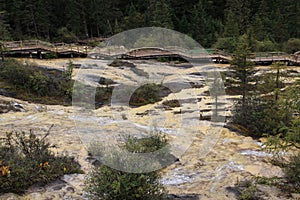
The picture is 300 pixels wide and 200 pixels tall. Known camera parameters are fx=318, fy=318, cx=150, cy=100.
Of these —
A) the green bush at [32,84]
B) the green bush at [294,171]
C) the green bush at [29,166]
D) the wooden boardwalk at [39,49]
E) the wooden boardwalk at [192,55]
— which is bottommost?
the green bush at [294,171]

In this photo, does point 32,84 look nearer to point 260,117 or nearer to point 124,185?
point 260,117

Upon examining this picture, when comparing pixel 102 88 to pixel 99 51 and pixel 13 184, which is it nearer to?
pixel 99 51

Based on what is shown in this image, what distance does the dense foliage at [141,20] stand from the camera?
135 feet

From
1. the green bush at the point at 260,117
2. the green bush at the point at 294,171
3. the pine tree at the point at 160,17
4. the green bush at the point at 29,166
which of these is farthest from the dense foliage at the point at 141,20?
the green bush at the point at 29,166

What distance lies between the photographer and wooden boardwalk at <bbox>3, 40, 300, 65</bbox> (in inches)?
1228

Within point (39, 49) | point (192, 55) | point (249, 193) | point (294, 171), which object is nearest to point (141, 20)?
point (192, 55)

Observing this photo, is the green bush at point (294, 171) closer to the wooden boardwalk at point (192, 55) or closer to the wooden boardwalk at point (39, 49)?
the wooden boardwalk at point (192, 55)

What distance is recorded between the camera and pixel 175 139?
16.0 meters

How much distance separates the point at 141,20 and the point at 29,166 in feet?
117

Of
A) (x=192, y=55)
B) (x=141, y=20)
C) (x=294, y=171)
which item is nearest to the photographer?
(x=294, y=171)

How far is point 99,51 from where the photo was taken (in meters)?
32.8

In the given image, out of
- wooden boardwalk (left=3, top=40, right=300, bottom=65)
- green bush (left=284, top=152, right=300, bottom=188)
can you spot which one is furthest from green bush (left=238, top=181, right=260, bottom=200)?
wooden boardwalk (left=3, top=40, right=300, bottom=65)

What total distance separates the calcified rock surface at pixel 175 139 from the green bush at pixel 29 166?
0.98 ft

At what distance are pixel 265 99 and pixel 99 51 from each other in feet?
62.6
